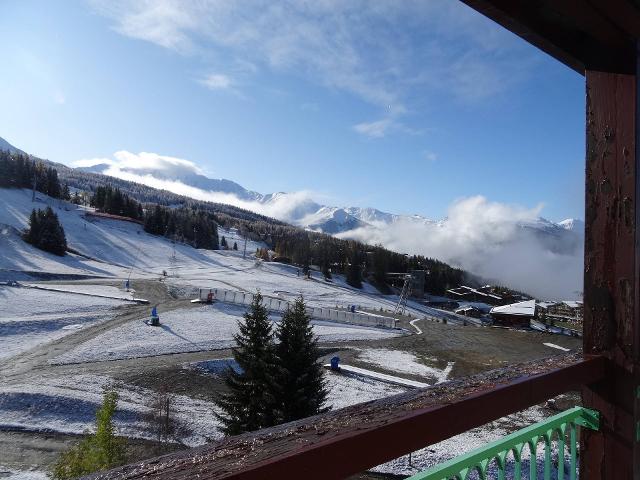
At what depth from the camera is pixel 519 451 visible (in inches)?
66.9

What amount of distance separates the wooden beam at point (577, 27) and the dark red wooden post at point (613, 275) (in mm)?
112

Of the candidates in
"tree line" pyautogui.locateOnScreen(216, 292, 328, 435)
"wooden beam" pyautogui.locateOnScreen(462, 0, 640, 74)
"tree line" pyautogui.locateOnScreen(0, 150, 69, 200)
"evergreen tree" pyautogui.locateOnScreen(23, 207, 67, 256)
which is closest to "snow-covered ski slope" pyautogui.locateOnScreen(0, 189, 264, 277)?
"evergreen tree" pyautogui.locateOnScreen(23, 207, 67, 256)

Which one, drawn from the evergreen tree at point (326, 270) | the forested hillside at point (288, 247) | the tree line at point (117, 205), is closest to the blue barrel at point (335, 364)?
the evergreen tree at point (326, 270)

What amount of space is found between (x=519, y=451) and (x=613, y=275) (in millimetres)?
1013

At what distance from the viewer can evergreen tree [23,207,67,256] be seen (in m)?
58.4

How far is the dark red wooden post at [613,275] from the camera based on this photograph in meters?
2.12

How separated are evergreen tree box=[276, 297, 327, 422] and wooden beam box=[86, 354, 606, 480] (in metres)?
11.7

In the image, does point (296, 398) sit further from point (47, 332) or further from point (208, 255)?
point (208, 255)

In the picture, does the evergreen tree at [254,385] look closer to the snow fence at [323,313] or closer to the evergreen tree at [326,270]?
the snow fence at [323,313]

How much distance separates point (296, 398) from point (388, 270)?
7094 cm

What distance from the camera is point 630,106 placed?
2150 mm


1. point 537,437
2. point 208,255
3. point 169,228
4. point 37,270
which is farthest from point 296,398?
point 169,228

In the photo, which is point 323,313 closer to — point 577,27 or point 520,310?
point 520,310

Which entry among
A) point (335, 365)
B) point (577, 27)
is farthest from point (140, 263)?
point (577, 27)
